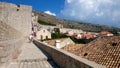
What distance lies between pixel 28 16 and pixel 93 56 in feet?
Answer: 63.6

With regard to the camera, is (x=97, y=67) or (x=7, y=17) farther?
(x=7, y=17)

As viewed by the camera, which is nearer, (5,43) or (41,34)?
(5,43)

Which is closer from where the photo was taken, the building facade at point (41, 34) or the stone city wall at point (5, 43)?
the stone city wall at point (5, 43)

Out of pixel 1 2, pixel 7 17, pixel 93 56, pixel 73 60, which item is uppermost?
pixel 1 2

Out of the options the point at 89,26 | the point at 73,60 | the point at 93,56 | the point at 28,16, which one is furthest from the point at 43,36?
the point at 89,26

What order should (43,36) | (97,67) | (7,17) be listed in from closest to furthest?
1. (97,67)
2. (7,17)
3. (43,36)

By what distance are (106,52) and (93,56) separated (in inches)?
43.4

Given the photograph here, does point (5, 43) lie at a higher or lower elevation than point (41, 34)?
higher

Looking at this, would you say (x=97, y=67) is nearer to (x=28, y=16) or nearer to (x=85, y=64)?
(x=85, y=64)

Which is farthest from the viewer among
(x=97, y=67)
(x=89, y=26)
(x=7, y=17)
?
(x=89, y=26)

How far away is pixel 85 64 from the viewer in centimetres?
404

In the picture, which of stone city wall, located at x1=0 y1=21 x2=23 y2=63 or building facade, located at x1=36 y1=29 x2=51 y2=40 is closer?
stone city wall, located at x1=0 y1=21 x2=23 y2=63

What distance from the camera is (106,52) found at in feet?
49.5

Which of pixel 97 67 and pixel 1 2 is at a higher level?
pixel 1 2
